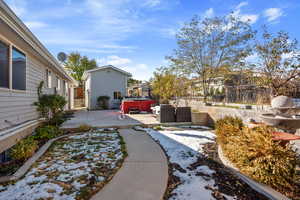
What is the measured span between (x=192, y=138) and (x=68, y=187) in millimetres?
3765

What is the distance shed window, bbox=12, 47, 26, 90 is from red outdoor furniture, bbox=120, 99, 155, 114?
6.53m

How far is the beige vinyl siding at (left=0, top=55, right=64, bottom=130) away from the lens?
3990mm

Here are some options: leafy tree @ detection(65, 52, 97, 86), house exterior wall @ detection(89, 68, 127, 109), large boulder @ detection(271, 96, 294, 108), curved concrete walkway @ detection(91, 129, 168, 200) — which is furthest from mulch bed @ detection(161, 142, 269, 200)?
leafy tree @ detection(65, 52, 97, 86)

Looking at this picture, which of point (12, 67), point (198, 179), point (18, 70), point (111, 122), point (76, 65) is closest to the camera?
point (198, 179)

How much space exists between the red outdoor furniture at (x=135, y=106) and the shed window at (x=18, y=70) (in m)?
6.53

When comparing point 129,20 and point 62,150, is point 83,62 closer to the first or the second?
point 129,20

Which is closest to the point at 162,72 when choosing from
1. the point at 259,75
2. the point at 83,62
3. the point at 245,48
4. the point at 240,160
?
the point at 245,48

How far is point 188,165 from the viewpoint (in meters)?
3.13

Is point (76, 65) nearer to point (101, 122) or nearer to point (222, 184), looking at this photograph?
point (101, 122)

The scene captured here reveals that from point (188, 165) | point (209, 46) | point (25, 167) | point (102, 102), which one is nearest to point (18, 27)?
point (25, 167)

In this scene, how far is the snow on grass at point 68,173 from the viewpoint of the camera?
2.18 metres

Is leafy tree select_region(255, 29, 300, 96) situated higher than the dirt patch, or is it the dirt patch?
leafy tree select_region(255, 29, 300, 96)

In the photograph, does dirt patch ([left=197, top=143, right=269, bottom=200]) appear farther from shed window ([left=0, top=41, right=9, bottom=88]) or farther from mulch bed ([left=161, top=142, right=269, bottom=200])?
shed window ([left=0, top=41, right=9, bottom=88])

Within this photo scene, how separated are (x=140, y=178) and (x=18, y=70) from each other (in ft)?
16.1
